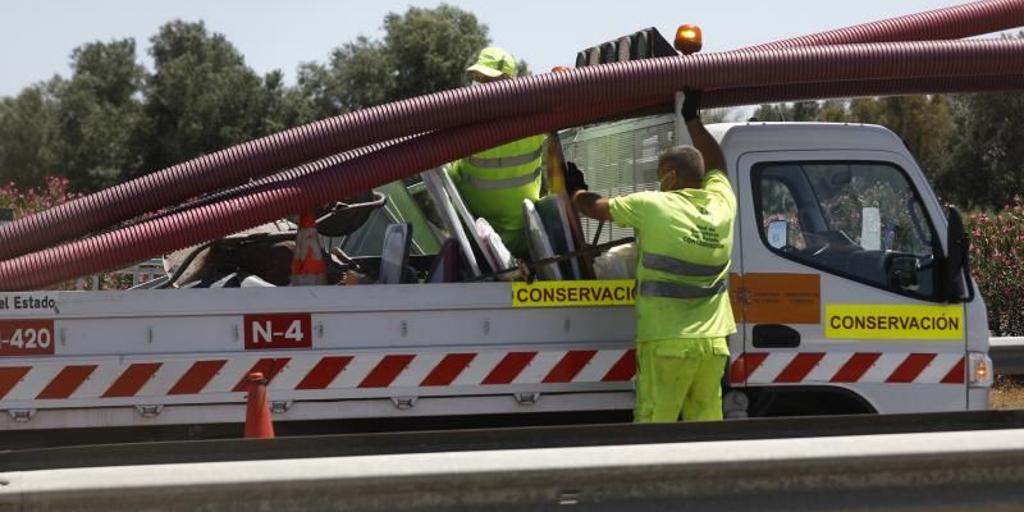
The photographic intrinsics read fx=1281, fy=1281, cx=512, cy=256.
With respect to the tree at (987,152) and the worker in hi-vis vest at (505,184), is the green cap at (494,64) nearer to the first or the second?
the worker in hi-vis vest at (505,184)

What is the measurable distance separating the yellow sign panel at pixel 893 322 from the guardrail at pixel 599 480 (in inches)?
79.4

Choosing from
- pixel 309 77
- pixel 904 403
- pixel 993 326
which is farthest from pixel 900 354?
pixel 309 77

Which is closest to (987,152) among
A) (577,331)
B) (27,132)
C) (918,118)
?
(918,118)

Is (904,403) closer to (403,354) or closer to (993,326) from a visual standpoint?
(403,354)

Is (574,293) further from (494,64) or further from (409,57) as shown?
(409,57)

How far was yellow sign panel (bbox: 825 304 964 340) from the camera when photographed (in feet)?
19.2

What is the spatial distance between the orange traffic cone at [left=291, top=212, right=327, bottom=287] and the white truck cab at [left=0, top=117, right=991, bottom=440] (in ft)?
1.13

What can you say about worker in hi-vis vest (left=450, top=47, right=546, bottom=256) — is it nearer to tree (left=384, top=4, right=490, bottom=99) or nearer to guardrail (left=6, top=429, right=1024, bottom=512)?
guardrail (left=6, top=429, right=1024, bottom=512)

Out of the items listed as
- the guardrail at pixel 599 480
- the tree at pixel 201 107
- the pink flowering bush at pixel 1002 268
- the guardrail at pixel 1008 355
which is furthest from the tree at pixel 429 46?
the guardrail at pixel 599 480

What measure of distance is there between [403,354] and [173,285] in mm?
1292

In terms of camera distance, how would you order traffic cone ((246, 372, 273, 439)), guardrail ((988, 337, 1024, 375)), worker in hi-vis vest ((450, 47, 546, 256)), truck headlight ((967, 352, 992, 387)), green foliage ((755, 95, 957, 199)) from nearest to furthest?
traffic cone ((246, 372, 273, 439))
truck headlight ((967, 352, 992, 387))
worker in hi-vis vest ((450, 47, 546, 256))
guardrail ((988, 337, 1024, 375))
green foliage ((755, 95, 957, 199))

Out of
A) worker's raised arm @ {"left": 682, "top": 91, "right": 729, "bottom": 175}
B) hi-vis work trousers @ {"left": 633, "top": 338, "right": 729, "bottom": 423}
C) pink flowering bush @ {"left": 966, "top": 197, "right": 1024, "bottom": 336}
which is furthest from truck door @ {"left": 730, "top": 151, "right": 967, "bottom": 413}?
pink flowering bush @ {"left": 966, "top": 197, "right": 1024, "bottom": 336}

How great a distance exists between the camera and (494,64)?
253 inches

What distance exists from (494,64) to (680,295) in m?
1.71
